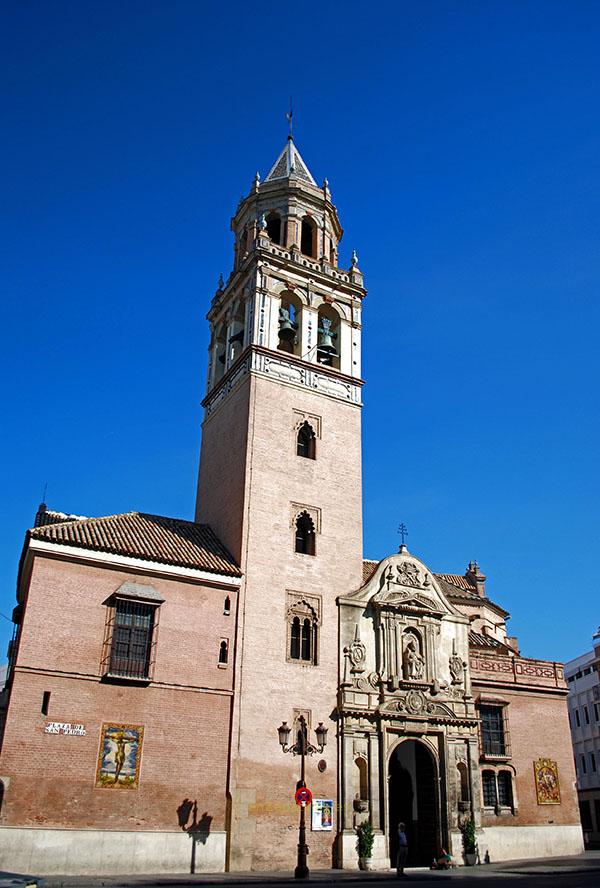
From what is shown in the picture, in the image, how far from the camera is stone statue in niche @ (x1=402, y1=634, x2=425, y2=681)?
2895cm

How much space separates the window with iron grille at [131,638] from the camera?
23.8 meters

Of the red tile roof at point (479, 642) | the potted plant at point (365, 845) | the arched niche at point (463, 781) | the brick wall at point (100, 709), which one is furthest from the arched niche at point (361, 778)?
the red tile roof at point (479, 642)

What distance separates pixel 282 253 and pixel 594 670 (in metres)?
48.8

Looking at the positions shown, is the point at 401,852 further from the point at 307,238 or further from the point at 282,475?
the point at 307,238

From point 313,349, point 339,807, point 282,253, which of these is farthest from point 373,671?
point 282,253

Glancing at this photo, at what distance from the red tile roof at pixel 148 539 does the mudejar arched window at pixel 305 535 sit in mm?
2839

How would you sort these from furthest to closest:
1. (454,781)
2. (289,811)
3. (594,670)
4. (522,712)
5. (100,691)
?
(594,670) → (522,712) → (454,781) → (289,811) → (100,691)

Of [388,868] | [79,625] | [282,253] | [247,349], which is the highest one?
[282,253]

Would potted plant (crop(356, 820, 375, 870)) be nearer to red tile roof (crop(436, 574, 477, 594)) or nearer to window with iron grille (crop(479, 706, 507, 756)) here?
window with iron grille (crop(479, 706, 507, 756))

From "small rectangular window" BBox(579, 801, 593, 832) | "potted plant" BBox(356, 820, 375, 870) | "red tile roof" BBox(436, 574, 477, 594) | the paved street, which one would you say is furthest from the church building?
"small rectangular window" BBox(579, 801, 593, 832)

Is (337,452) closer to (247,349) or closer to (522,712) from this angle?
(247,349)

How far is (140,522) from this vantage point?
28.7m

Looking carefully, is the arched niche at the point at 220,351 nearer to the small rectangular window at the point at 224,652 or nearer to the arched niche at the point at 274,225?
the arched niche at the point at 274,225

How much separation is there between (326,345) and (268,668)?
13.8 metres
